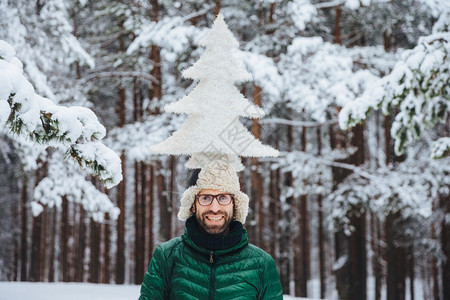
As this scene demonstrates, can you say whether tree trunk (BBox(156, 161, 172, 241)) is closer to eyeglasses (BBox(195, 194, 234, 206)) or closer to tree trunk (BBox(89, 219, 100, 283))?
tree trunk (BBox(89, 219, 100, 283))

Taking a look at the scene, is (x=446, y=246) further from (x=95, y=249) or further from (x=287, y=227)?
(x=95, y=249)

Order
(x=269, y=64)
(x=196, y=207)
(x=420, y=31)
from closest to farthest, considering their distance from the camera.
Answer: (x=196, y=207)
(x=269, y=64)
(x=420, y=31)

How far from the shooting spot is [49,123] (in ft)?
11.0

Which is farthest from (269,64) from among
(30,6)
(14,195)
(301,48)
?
(14,195)

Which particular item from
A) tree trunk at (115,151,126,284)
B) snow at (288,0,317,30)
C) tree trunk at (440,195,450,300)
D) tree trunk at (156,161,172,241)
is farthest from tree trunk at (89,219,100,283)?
snow at (288,0,317,30)

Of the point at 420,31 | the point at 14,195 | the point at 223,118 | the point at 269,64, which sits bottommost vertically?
the point at 14,195

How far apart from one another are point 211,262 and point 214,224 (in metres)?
0.23

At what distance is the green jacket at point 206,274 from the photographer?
2.71m

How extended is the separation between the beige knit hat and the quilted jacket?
0.80ft

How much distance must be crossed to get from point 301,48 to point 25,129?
7872 mm

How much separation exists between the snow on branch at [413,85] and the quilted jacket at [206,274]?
13.3 ft

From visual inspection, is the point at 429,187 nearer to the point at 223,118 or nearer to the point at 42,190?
the point at 223,118

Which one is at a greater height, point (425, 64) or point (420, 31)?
point (420, 31)

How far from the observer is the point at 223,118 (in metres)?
8.62
